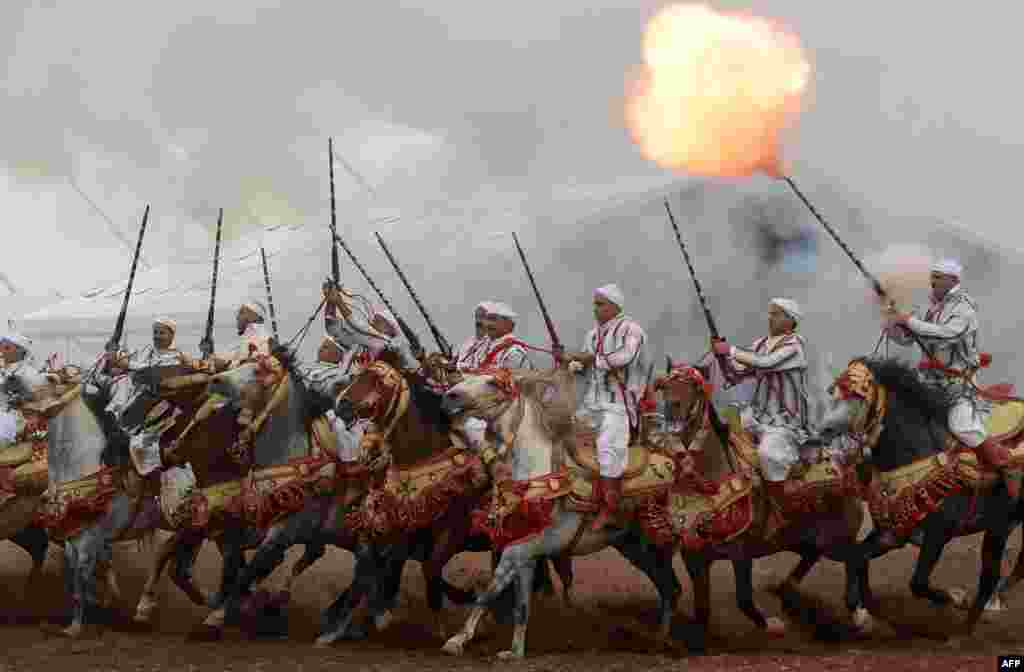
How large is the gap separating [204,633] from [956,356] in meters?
5.74

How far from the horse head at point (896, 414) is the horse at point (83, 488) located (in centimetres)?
537

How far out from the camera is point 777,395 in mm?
10102

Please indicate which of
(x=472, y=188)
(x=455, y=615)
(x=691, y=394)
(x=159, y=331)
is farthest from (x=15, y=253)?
(x=691, y=394)

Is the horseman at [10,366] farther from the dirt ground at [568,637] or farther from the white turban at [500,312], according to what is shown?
the white turban at [500,312]

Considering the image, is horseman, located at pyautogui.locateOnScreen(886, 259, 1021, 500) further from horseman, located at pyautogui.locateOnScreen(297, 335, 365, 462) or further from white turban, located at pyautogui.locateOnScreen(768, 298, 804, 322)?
horseman, located at pyautogui.locateOnScreen(297, 335, 365, 462)

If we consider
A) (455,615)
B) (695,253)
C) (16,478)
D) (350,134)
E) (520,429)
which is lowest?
(455,615)

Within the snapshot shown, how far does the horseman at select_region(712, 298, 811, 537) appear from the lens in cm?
973

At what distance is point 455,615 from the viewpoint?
36.8 ft

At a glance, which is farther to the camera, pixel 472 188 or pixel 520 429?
pixel 472 188

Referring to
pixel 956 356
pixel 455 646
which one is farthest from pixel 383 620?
pixel 956 356

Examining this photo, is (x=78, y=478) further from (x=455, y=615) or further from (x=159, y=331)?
(x=455, y=615)

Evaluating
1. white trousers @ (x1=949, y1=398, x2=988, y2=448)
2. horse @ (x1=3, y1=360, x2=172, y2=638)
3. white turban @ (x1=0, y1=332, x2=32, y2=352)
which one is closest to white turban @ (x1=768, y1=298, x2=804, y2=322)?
white trousers @ (x1=949, y1=398, x2=988, y2=448)

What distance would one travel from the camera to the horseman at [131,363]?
10.8m

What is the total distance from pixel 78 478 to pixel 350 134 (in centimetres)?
2099
